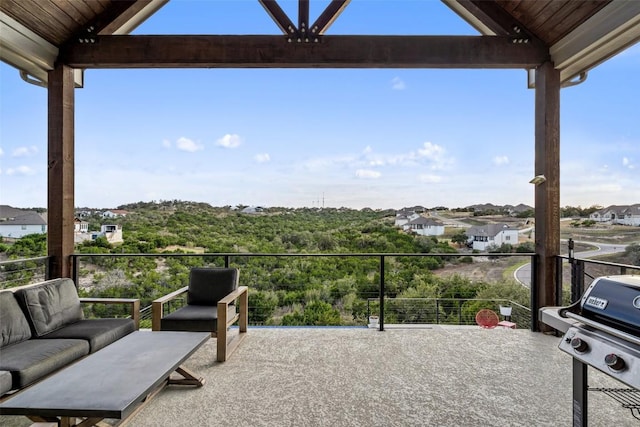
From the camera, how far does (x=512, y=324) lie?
4160 mm

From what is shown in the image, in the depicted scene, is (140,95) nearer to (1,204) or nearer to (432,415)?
(1,204)

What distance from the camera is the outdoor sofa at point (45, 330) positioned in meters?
2.08

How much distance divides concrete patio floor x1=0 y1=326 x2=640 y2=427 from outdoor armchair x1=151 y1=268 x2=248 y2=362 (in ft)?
0.72

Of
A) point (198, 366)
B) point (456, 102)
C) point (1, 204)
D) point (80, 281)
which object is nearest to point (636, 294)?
point (198, 366)

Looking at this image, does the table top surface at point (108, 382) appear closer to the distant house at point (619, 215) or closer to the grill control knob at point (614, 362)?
the grill control knob at point (614, 362)

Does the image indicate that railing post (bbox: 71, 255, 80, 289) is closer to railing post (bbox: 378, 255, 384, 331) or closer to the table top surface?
the table top surface

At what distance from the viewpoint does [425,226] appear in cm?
810

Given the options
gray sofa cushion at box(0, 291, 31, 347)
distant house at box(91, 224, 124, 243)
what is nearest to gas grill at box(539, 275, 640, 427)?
gray sofa cushion at box(0, 291, 31, 347)

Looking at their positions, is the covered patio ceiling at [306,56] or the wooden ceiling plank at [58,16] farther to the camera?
the covered patio ceiling at [306,56]

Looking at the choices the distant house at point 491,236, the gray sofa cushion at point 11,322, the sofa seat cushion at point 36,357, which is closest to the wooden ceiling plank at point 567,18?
the distant house at point 491,236

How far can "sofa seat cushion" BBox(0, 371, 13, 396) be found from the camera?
192cm

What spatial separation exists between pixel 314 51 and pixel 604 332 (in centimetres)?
357

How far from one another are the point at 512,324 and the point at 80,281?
16.5ft

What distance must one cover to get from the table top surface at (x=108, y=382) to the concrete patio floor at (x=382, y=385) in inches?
15.9
